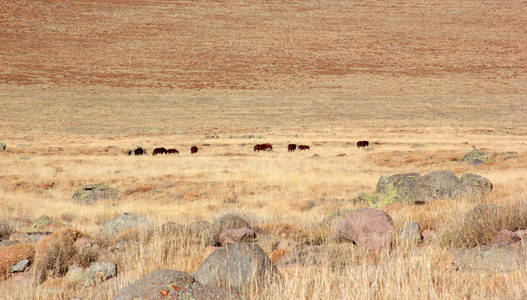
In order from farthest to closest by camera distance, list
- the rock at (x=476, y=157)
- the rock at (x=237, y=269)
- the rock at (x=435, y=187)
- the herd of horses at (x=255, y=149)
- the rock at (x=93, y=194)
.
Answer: the herd of horses at (x=255, y=149), the rock at (x=476, y=157), the rock at (x=93, y=194), the rock at (x=435, y=187), the rock at (x=237, y=269)

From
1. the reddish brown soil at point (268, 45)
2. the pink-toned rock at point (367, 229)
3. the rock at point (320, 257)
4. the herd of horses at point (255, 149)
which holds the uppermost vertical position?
the reddish brown soil at point (268, 45)

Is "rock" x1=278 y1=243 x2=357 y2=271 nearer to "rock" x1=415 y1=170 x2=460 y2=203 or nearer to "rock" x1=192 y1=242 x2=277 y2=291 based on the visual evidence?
"rock" x1=192 y1=242 x2=277 y2=291

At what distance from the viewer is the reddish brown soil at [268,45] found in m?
71.8

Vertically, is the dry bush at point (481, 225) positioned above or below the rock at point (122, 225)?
above

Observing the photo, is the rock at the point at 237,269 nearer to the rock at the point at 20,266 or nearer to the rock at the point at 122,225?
the rock at the point at 20,266

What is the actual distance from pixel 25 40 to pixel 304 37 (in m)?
50.0

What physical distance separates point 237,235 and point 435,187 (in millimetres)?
7794

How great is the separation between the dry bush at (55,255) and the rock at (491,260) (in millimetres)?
4798

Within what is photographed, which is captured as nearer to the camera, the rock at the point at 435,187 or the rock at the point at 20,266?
the rock at the point at 20,266

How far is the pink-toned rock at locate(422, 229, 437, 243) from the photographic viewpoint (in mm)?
6677

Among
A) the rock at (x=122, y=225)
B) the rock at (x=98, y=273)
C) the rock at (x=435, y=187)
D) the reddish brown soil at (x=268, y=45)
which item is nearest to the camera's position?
the rock at (x=98, y=273)

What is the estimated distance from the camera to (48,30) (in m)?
86.5

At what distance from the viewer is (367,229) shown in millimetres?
6488

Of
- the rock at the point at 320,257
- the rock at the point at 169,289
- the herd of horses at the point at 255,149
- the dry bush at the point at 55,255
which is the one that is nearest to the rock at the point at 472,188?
the rock at the point at 320,257
